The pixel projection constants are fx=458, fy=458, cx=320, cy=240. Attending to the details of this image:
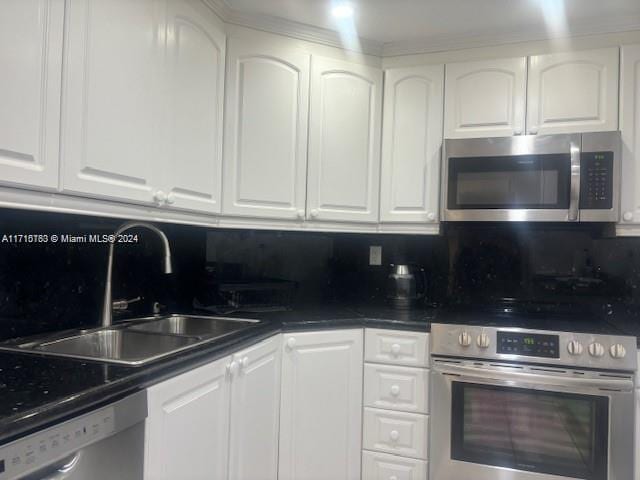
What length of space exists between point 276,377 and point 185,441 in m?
0.63

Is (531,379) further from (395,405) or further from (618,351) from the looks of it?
(395,405)

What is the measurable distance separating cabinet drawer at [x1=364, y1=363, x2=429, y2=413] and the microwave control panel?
105 cm

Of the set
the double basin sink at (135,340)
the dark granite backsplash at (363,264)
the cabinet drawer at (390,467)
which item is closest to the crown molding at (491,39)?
the dark granite backsplash at (363,264)

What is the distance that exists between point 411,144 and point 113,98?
1439mm

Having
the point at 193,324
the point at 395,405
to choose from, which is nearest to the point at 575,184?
the point at 395,405

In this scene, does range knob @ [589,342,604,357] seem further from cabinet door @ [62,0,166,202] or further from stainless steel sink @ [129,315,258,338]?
cabinet door @ [62,0,166,202]

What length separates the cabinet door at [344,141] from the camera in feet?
7.35

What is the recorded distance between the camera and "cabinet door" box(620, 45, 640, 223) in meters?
2.03

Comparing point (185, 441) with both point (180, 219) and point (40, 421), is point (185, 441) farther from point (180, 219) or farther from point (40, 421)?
point (180, 219)

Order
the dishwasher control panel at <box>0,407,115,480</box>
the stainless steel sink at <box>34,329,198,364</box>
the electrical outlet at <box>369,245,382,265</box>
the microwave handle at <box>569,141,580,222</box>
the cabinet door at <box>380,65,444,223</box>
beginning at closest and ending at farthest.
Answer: the dishwasher control panel at <box>0,407,115,480</box> < the stainless steel sink at <box>34,329,198,364</box> < the microwave handle at <box>569,141,580,222</box> < the cabinet door at <box>380,65,444,223</box> < the electrical outlet at <box>369,245,382,265</box>

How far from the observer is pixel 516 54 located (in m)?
2.19

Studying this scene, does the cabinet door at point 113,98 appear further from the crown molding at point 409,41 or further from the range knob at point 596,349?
the range knob at point 596,349

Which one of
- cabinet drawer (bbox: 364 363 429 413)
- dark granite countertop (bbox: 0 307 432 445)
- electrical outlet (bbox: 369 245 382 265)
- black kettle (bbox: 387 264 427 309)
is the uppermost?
electrical outlet (bbox: 369 245 382 265)

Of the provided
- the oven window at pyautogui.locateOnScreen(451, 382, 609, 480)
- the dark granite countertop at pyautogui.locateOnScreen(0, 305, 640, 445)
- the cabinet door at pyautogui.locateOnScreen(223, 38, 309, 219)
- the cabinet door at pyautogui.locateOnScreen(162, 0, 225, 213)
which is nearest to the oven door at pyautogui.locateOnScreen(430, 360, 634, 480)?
the oven window at pyautogui.locateOnScreen(451, 382, 609, 480)
